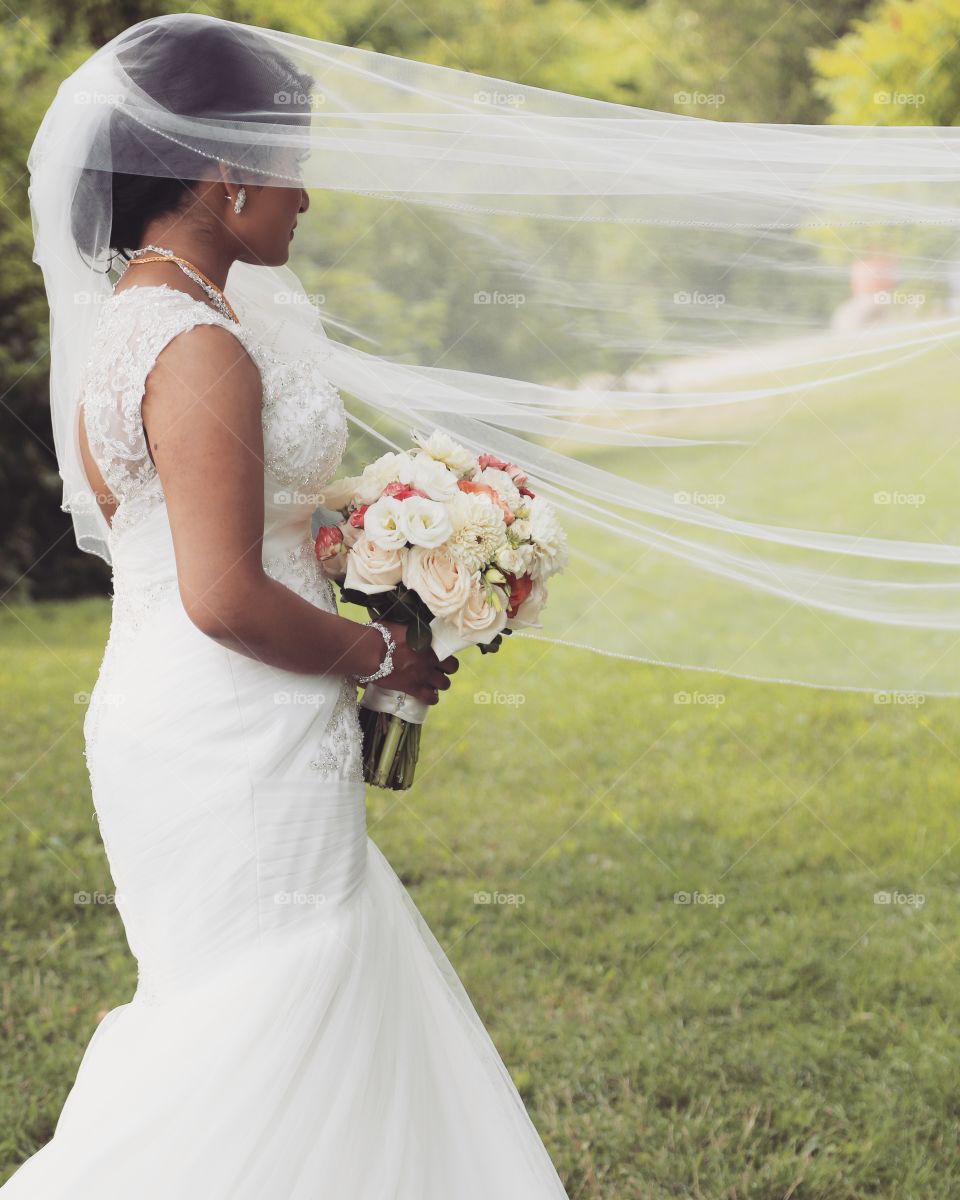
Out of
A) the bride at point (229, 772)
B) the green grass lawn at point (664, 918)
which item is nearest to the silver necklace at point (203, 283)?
the bride at point (229, 772)

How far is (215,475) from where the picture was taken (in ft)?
6.97

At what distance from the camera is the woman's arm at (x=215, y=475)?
2.13m

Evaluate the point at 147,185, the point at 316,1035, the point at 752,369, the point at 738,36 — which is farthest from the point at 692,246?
the point at 738,36

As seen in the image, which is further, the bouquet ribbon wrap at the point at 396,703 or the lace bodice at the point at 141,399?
the bouquet ribbon wrap at the point at 396,703

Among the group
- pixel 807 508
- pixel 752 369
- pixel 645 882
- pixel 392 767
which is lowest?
pixel 645 882

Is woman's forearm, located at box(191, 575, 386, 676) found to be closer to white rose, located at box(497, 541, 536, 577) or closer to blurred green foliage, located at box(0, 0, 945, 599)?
white rose, located at box(497, 541, 536, 577)

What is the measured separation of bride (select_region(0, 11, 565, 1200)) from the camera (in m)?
2.19

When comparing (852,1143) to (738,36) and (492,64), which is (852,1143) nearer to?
(492,64)

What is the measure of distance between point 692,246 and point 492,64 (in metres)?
12.9

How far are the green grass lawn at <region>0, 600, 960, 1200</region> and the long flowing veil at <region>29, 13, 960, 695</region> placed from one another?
1.25 meters

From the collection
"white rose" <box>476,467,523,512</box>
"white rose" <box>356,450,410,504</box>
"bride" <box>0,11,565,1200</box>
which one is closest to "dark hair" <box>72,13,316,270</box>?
"bride" <box>0,11,565,1200</box>

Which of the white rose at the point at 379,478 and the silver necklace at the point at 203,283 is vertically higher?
the silver necklace at the point at 203,283

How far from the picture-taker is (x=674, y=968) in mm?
4512

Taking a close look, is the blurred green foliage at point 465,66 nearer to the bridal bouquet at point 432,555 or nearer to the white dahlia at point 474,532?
the bridal bouquet at point 432,555
